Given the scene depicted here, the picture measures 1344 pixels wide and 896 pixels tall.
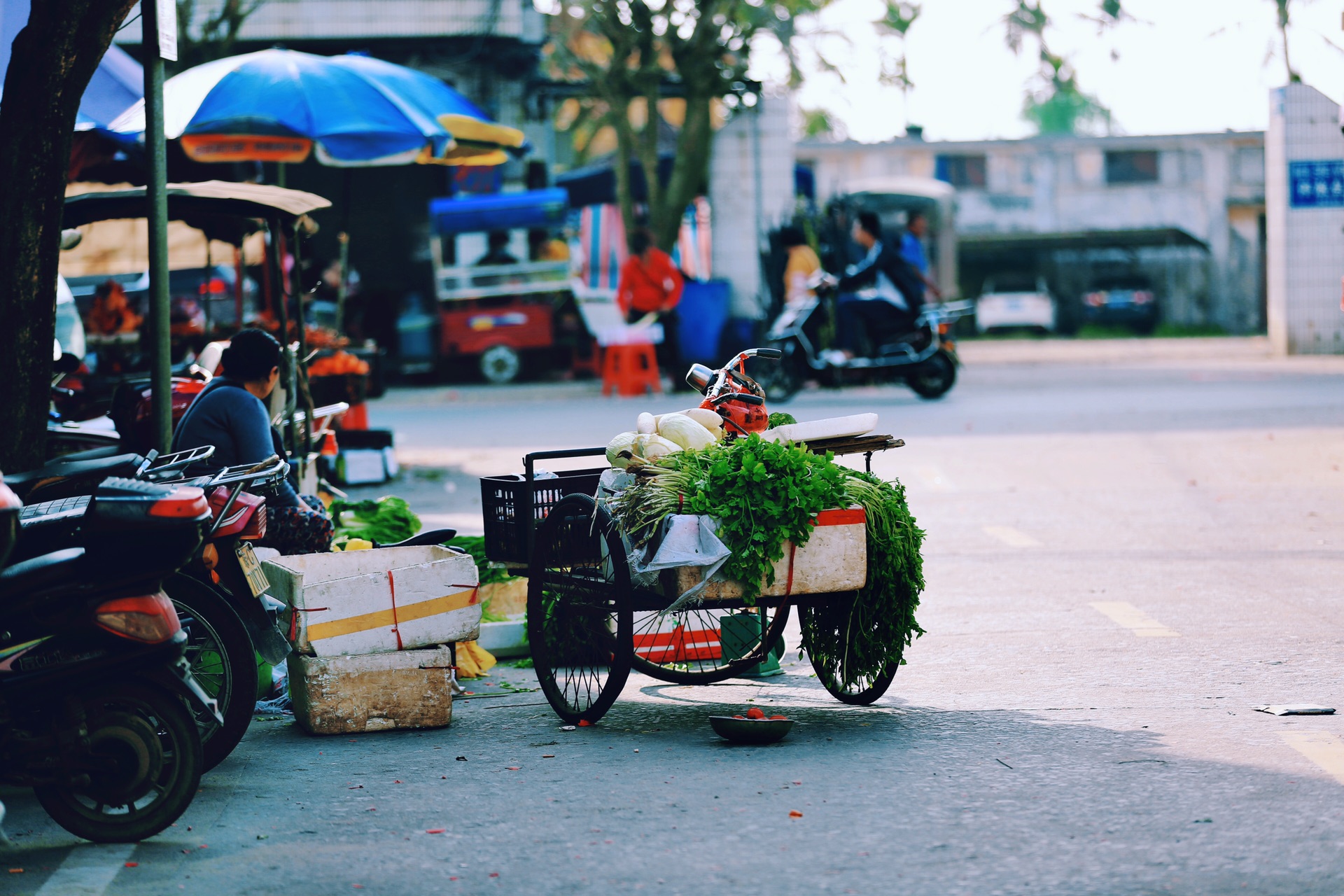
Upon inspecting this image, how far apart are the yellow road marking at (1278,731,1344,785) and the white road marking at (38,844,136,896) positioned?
3.60m

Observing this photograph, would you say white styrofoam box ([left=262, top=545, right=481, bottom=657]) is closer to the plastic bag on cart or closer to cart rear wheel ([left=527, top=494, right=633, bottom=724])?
cart rear wheel ([left=527, top=494, right=633, bottom=724])

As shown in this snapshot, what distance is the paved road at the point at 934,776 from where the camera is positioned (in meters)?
4.25

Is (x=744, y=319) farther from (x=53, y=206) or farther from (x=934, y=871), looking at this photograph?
(x=934, y=871)

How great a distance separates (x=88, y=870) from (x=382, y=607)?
5.86 feet

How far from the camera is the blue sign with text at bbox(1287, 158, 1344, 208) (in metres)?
25.5

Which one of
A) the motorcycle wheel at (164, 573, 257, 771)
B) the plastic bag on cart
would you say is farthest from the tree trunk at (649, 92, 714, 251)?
the motorcycle wheel at (164, 573, 257, 771)

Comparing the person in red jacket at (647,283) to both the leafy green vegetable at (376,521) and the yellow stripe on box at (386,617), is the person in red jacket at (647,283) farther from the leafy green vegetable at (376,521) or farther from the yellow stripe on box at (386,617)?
the yellow stripe on box at (386,617)

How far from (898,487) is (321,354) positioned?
26.9 feet

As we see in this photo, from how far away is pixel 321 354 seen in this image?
1323 cm

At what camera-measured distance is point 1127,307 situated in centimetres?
4181

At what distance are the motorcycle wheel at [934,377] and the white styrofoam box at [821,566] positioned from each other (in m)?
13.7

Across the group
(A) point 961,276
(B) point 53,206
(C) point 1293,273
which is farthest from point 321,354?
(A) point 961,276

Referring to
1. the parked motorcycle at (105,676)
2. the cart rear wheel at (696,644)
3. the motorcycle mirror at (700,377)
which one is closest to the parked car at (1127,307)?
the cart rear wheel at (696,644)

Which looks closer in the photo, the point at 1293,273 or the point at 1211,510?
the point at 1211,510
